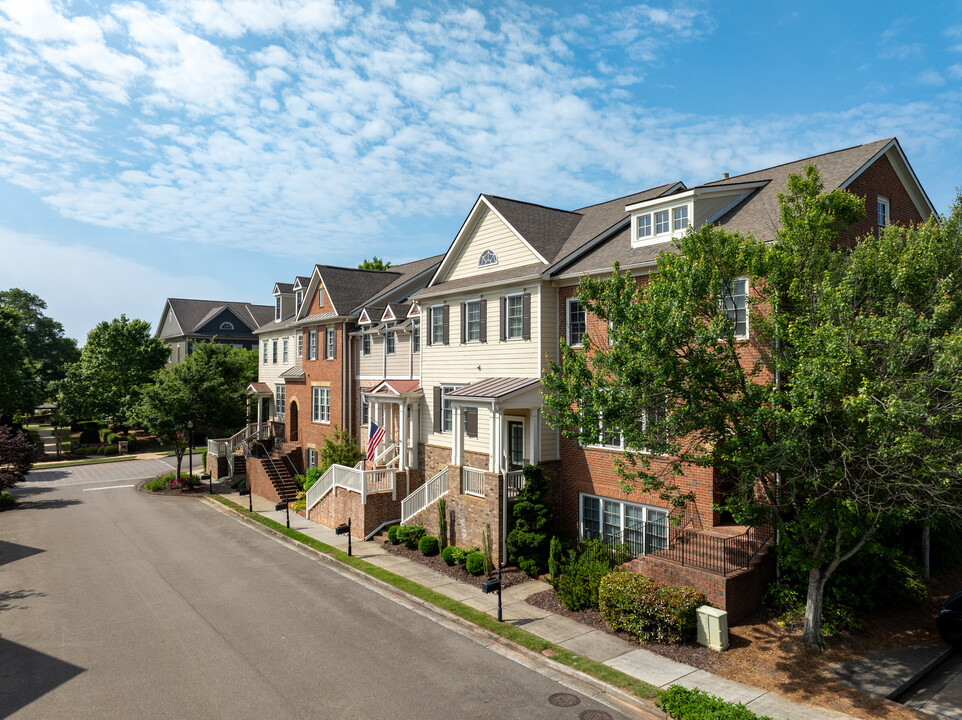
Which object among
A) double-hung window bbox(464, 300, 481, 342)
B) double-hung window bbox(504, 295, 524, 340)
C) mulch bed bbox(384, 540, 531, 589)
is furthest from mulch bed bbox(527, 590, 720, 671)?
double-hung window bbox(464, 300, 481, 342)

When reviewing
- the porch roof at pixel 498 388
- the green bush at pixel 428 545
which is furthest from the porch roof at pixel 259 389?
the porch roof at pixel 498 388

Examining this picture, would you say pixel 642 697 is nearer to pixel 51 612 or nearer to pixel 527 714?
pixel 527 714

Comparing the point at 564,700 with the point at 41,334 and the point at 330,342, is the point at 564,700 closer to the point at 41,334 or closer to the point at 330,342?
the point at 330,342

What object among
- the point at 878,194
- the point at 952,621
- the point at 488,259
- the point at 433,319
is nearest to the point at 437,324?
the point at 433,319

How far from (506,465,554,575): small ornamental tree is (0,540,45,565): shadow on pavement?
1869 centimetres

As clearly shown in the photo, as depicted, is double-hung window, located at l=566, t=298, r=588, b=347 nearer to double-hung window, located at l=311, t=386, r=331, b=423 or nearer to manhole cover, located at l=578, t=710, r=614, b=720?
manhole cover, located at l=578, t=710, r=614, b=720

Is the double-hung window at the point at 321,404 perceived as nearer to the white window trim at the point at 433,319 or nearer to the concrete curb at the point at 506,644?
the white window trim at the point at 433,319

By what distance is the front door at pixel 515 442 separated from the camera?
22.7 meters

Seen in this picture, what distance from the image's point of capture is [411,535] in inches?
904

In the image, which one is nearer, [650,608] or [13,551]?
Result: [650,608]

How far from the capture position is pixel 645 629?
47.5 ft

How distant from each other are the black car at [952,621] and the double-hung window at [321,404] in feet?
93.2

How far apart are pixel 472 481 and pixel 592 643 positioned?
8115mm

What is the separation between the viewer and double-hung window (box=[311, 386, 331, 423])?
34.8 m
